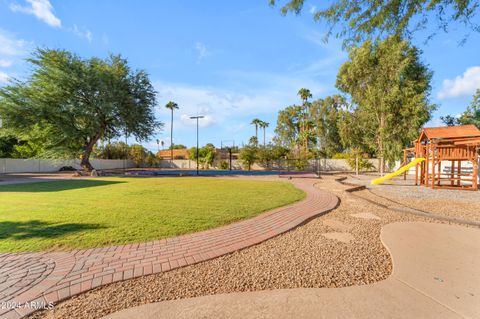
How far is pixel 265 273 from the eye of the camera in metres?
2.74

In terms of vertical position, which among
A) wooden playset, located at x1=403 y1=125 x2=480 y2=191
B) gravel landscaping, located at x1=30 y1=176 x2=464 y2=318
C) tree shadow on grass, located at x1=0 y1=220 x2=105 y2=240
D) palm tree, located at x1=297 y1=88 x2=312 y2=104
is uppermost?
palm tree, located at x1=297 y1=88 x2=312 y2=104

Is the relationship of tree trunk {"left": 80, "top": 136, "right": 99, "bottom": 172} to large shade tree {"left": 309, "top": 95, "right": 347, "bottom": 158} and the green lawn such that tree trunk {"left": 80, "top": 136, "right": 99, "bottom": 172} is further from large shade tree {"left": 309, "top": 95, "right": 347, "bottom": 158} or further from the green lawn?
large shade tree {"left": 309, "top": 95, "right": 347, "bottom": 158}

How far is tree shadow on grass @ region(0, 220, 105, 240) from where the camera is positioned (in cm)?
397

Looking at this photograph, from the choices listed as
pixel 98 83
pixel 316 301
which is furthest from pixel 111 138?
pixel 316 301

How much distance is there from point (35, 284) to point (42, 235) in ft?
6.40

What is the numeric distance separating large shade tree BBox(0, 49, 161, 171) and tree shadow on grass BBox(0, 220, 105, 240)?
16311 mm

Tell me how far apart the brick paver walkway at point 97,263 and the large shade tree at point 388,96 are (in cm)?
2119

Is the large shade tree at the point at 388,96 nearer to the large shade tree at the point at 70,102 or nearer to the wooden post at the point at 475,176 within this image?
the wooden post at the point at 475,176

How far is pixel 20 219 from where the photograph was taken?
5.01 m

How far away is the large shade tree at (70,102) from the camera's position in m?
18.1

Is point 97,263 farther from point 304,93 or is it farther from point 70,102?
point 304,93

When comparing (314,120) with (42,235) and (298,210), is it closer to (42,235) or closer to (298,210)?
(298,210)

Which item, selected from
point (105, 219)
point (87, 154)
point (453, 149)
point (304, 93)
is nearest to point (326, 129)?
point (304, 93)

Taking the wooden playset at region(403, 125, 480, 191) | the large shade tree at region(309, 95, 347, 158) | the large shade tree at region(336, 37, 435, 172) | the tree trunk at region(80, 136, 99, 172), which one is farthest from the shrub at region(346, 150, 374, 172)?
Answer: the tree trunk at region(80, 136, 99, 172)
